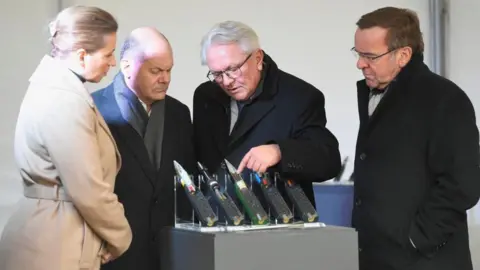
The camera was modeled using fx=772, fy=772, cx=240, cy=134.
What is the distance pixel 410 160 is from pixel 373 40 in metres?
0.36

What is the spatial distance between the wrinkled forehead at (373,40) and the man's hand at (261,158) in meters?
0.49

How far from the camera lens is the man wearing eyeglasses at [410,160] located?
2.13 metres

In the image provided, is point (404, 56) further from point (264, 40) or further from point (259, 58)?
point (264, 40)

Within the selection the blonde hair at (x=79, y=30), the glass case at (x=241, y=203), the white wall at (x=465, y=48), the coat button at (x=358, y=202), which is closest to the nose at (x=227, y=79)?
the glass case at (x=241, y=203)

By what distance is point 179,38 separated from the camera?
137 inches

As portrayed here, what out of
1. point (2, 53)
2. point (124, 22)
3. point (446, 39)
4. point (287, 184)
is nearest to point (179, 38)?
point (124, 22)

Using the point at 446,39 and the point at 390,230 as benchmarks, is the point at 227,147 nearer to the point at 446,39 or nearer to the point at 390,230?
the point at 390,230

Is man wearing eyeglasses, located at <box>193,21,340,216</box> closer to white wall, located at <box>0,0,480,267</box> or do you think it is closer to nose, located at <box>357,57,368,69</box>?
nose, located at <box>357,57,368,69</box>

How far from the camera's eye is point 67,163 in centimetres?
168

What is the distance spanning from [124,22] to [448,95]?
165cm

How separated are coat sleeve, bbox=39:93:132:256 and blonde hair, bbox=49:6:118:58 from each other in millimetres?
121

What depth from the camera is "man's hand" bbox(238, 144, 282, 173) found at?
6.22 ft

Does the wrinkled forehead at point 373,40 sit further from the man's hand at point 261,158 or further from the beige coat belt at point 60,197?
the beige coat belt at point 60,197

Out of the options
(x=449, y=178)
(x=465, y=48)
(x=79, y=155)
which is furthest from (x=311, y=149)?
(x=465, y=48)
